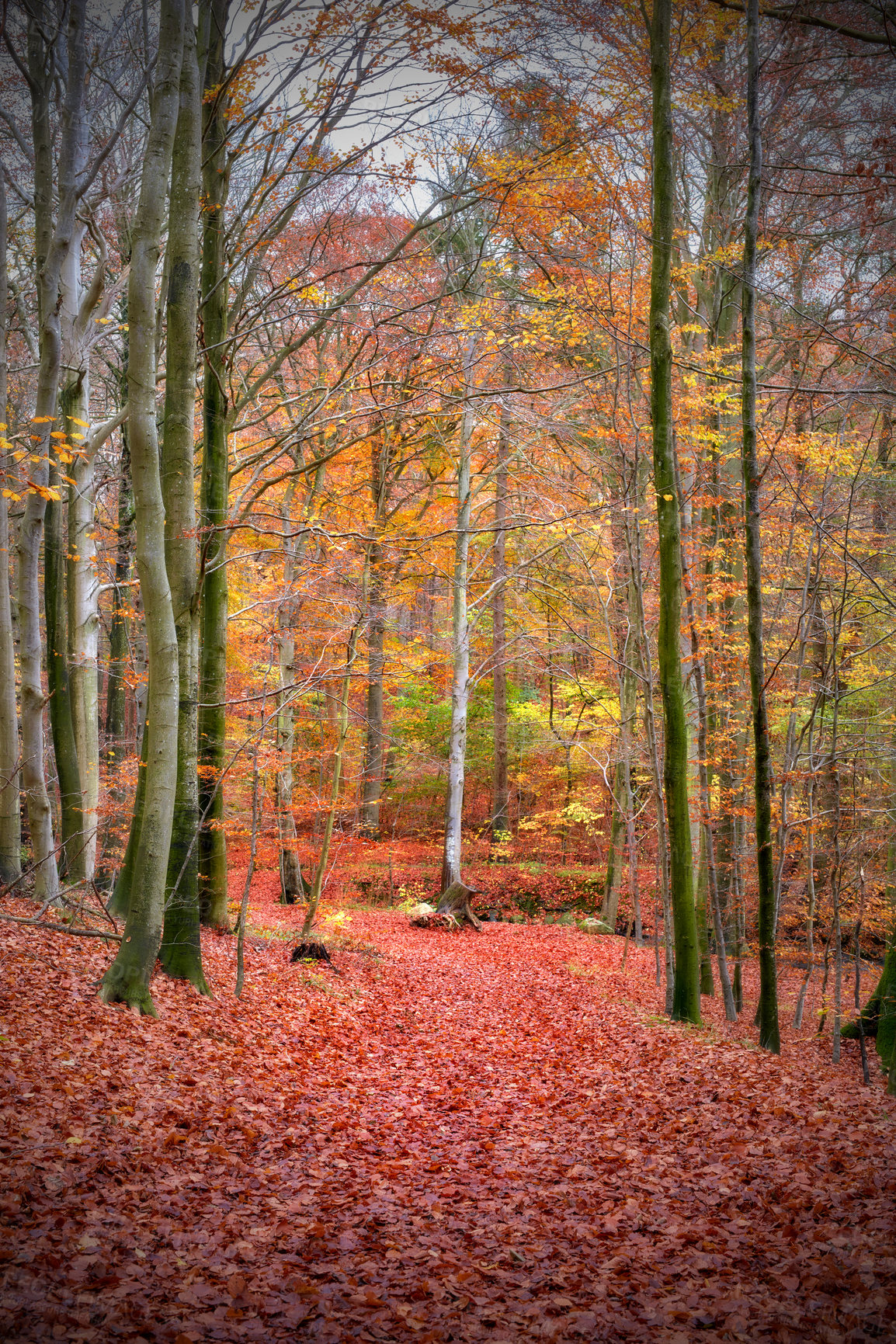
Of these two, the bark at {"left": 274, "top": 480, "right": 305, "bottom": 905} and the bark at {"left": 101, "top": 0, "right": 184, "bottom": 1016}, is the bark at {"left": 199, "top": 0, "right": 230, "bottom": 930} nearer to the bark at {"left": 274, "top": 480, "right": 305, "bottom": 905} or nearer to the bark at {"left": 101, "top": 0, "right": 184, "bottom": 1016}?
the bark at {"left": 101, "top": 0, "right": 184, "bottom": 1016}

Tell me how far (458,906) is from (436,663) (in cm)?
541

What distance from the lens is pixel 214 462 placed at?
8.83m

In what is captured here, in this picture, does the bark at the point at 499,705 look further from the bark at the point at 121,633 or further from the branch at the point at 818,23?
the branch at the point at 818,23

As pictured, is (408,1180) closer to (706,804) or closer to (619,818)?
(706,804)

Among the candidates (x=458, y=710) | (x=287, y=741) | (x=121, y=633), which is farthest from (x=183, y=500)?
(x=458, y=710)

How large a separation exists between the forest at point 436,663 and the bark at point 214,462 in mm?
66

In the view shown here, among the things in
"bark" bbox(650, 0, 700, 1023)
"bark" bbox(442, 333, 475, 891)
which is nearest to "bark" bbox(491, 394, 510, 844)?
"bark" bbox(442, 333, 475, 891)

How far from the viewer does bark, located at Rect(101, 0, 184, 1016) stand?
6.05 metres

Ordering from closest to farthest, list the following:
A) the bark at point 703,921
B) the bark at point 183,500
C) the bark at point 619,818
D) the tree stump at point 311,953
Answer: the bark at point 183,500 < the tree stump at point 311,953 < the bark at point 703,921 < the bark at point 619,818

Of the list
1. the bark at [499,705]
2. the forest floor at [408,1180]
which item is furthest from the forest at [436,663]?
the bark at [499,705]

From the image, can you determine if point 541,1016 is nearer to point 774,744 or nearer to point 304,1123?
point 304,1123

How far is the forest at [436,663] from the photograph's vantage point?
3512 millimetres

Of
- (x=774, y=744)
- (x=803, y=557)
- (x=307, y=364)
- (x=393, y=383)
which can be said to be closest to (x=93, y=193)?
(x=307, y=364)

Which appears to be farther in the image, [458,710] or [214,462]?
[458,710]
